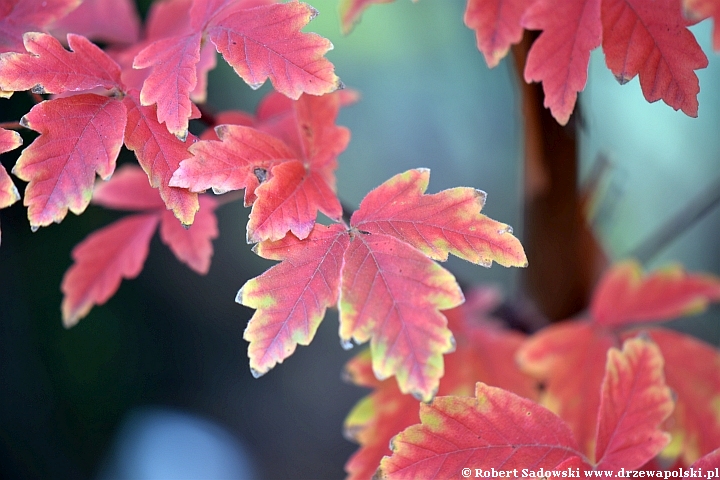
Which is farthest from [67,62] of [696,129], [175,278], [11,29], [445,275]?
[696,129]

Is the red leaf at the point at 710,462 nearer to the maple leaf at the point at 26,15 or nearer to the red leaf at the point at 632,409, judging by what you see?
the red leaf at the point at 632,409

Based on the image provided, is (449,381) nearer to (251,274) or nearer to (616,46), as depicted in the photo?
(616,46)

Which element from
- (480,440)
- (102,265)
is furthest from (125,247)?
(480,440)

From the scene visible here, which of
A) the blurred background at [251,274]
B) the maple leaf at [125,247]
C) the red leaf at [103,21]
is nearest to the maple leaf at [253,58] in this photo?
the maple leaf at [125,247]

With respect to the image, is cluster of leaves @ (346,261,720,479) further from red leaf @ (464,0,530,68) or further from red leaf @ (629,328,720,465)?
red leaf @ (464,0,530,68)

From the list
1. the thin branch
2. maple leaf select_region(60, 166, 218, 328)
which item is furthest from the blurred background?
maple leaf select_region(60, 166, 218, 328)

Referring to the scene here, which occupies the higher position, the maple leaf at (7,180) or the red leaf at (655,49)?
the red leaf at (655,49)

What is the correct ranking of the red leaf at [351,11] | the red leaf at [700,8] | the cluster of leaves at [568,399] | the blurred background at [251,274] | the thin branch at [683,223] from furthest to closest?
the blurred background at [251,274] < the thin branch at [683,223] < the red leaf at [351,11] < the cluster of leaves at [568,399] < the red leaf at [700,8]
